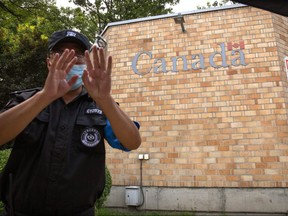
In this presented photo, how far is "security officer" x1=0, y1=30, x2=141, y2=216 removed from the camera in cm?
131

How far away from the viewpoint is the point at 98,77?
4.50 ft

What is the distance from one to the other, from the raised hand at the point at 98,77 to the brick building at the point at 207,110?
14.6 ft

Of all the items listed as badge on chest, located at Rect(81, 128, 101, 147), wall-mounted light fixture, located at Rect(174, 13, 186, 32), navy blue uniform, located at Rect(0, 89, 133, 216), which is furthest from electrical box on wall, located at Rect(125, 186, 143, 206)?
badge on chest, located at Rect(81, 128, 101, 147)

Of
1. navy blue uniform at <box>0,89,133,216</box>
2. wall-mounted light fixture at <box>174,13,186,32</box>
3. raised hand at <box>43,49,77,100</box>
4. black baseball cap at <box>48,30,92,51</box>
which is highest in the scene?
wall-mounted light fixture at <box>174,13,186,32</box>

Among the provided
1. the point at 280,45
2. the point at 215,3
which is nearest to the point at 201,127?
the point at 280,45

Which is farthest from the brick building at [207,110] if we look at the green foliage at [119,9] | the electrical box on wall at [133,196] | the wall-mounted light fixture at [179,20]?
the green foliage at [119,9]

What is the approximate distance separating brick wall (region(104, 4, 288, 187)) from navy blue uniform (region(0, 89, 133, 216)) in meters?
4.28

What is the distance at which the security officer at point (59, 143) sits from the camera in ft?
4.29

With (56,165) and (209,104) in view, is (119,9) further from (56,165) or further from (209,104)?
(56,165)

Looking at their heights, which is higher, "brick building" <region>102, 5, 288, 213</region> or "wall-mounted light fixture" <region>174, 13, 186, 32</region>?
"wall-mounted light fixture" <region>174, 13, 186, 32</region>

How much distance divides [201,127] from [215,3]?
12846mm

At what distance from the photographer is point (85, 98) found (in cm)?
162

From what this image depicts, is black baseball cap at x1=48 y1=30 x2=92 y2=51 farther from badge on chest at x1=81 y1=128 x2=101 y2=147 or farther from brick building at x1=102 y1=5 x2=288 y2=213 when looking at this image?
brick building at x1=102 y1=5 x2=288 y2=213

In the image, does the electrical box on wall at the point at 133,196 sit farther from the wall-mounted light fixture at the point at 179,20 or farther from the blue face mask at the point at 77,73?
the blue face mask at the point at 77,73
